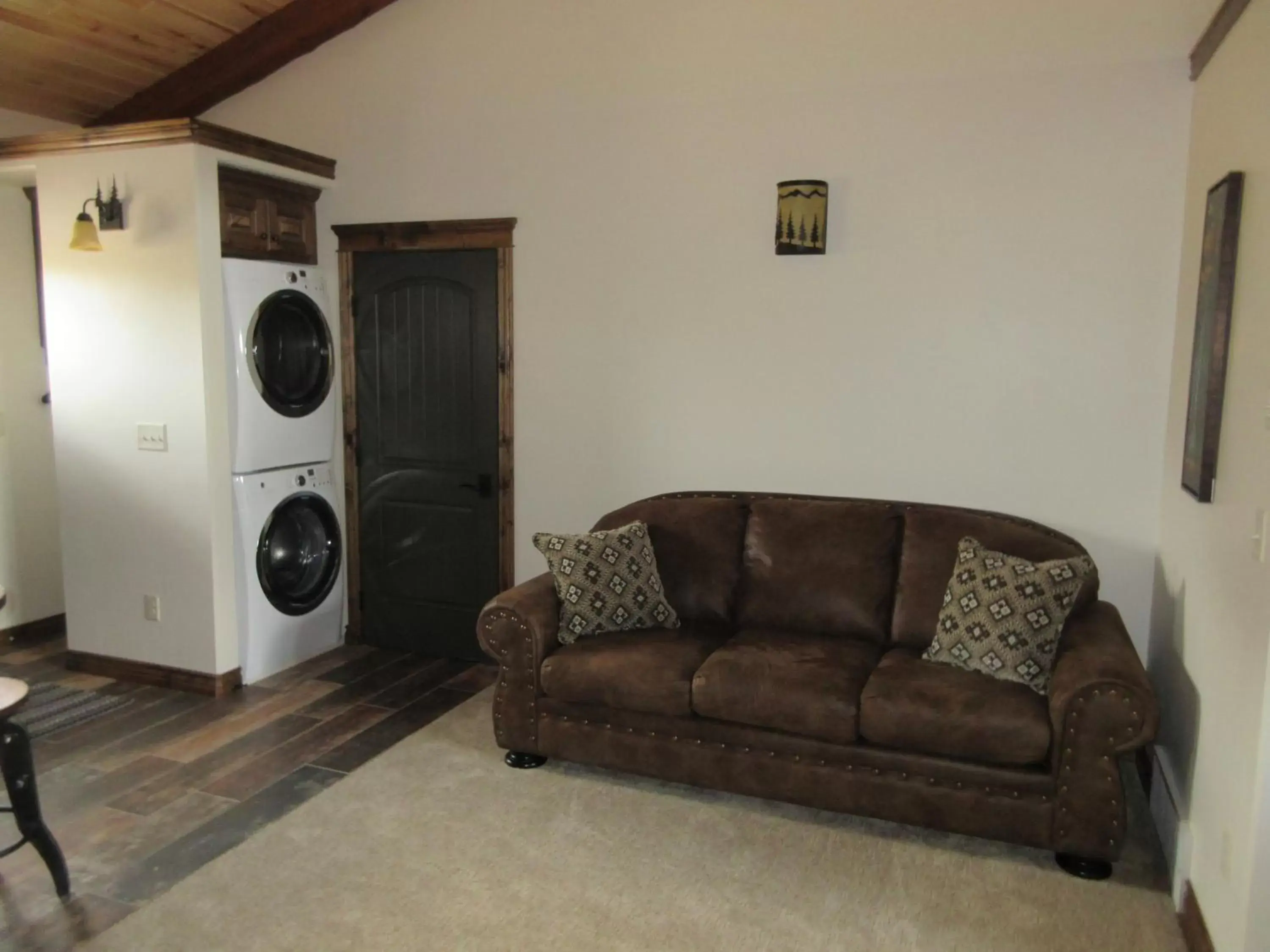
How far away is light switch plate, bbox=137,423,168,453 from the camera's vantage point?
164 inches

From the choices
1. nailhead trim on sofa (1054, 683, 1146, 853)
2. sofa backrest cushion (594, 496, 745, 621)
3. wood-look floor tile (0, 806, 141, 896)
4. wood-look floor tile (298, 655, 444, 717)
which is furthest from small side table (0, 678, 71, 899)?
nailhead trim on sofa (1054, 683, 1146, 853)

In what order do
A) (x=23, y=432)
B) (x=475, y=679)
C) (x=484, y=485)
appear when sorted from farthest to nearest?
(x=23, y=432) < (x=484, y=485) < (x=475, y=679)

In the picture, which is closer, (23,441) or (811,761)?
(811,761)

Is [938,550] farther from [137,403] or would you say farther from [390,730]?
[137,403]

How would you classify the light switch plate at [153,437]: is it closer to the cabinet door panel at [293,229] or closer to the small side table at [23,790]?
the cabinet door panel at [293,229]

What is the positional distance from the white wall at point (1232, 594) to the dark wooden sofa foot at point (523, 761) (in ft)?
6.93

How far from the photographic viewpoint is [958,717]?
2867 mm

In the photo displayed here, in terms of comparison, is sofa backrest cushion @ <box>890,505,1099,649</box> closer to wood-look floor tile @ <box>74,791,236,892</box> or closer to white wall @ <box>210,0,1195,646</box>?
white wall @ <box>210,0,1195,646</box>

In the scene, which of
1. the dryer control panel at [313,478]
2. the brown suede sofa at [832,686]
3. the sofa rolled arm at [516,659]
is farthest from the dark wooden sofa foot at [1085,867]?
the dryer control panel at [313,478]

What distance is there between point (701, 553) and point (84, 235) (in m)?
2.87

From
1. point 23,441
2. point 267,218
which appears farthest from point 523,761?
point 23,441

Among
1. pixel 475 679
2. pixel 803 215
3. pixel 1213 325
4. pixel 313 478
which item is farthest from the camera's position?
pixel 313 478

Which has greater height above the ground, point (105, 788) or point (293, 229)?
point (293, 229)

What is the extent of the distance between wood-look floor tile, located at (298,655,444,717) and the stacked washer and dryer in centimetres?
42
